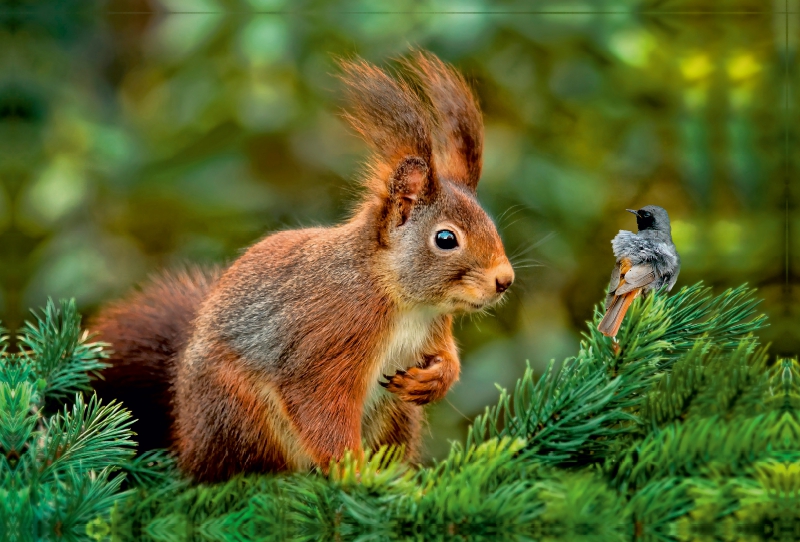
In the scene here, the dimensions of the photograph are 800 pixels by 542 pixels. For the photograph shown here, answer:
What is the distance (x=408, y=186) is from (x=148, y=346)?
0.65 m

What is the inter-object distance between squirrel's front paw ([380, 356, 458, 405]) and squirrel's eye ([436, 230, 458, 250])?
19 cm

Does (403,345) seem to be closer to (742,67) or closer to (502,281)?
(502,281)

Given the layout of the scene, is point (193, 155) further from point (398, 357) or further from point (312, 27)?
point (398, 357)

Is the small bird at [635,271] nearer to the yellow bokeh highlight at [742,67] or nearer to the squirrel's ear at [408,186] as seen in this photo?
the squirrel's ear at [408,186]

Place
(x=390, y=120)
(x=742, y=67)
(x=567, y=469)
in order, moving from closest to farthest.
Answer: (x=567, y=469), (x=390, y=120), (x=742, y=67)

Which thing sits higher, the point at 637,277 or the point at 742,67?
the point at 742,67

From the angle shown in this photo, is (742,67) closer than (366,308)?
No

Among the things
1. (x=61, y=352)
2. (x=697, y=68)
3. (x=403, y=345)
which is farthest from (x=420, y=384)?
(x=697, y=68)

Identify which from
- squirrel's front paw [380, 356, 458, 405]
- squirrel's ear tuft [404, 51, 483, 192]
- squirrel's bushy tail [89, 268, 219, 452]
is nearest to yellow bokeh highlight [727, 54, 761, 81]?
squirrel's ear tuft [404, 51, 483, 192]

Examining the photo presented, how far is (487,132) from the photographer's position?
209 cm

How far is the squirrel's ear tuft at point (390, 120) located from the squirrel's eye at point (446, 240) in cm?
8

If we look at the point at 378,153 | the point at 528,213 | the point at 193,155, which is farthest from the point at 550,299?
the point at 193,155

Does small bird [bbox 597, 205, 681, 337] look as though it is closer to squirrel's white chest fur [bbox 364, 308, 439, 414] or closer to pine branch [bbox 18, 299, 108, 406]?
squirrel's white chest fur [bbox 364, 308, 439, 414]

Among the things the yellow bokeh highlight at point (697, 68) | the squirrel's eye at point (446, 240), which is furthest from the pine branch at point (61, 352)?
the yellow bokeh highlight at point (697, 68)
